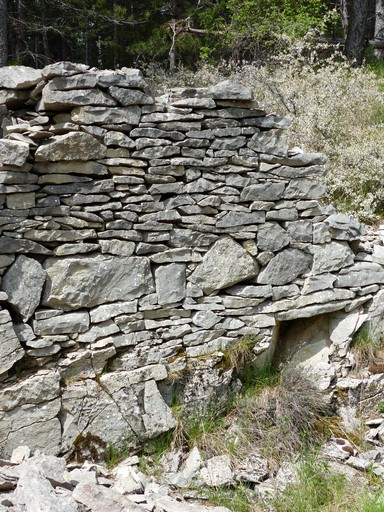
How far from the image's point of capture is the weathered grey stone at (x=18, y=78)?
4582 millimetres

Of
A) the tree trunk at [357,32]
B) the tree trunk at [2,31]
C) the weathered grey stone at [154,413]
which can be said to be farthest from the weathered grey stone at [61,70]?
the tree trunk at [357,32]

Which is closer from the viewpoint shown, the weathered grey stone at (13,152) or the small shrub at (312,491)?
the small shrub at (312,491)

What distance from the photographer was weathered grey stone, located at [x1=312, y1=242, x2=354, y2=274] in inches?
224

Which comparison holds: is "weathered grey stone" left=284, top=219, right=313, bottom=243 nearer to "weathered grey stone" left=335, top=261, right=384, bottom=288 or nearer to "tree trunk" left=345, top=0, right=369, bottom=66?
"weathered grey stone" left=335, top=261, right=384, bottom=288

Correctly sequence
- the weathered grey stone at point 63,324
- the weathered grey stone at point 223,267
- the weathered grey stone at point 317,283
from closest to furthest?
1. the weathered grey stone at point 63,324
2. the weathered grey stone at point 223,267
3. the weathered grey stone at point 317,283

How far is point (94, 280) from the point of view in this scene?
4.78 metres

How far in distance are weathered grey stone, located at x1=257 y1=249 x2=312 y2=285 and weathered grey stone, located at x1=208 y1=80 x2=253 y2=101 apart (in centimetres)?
156

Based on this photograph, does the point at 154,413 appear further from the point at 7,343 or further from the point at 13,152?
the point at 13,152

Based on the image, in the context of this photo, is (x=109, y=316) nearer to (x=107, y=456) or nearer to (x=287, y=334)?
(x=107, y=456)

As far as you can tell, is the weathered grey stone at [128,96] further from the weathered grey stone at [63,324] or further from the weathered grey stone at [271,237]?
the weathered grey stone at [63,324]

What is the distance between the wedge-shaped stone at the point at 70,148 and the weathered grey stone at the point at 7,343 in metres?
1.30

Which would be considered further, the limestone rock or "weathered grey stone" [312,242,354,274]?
"weathered grey stone" [312,242,354,274]

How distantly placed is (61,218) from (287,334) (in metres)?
2.81

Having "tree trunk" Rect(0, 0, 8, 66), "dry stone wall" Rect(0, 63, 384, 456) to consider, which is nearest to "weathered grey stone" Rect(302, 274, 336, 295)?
"dry stone wall" Rect(0, 63, 384, 456)
